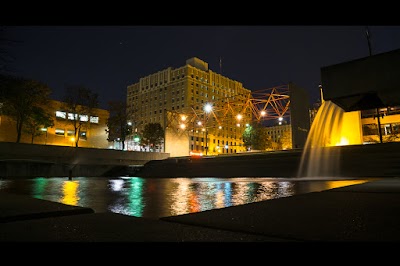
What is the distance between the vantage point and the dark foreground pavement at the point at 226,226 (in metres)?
2.00

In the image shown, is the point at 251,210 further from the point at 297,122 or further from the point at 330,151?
the point at 297,122

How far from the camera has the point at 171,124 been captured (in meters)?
42.3

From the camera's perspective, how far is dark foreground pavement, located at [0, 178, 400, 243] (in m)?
2.00

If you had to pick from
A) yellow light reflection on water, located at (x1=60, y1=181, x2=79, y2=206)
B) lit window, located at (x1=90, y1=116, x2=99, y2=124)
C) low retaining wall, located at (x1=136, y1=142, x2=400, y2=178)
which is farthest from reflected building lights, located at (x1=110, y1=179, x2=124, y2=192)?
lit window, located at (x1=90, y1=116, x2=99, y2=124)

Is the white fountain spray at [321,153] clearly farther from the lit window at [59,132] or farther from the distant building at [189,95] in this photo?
the distant building at [189,95]


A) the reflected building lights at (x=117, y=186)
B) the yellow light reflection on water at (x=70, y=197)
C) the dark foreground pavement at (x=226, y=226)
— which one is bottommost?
the reflected building lights at (x=117, y=186)

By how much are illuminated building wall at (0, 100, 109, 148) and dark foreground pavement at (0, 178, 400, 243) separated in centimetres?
5125

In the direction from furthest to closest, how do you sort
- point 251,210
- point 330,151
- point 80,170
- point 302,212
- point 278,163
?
point 80,170, point 278,163, point 330,151, point 251,210, point 302,212

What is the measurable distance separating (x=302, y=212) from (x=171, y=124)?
3972 cm

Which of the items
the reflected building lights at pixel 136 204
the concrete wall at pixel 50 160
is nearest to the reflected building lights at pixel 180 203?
the reflected building lights at pixel 136 204

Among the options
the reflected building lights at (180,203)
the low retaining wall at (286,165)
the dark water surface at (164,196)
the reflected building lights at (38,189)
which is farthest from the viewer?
the low retaining wall at (286,165)

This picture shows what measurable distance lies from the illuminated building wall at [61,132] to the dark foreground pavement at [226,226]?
51.3m

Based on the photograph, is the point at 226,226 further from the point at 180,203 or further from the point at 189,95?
the point at 189,95

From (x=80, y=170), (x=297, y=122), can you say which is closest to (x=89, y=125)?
(x=80, y=170)
